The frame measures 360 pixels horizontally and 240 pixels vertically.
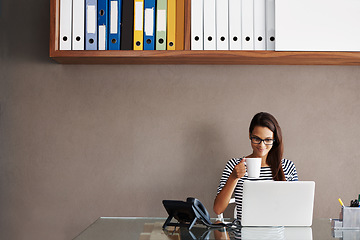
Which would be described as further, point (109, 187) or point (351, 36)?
point (109, 187)

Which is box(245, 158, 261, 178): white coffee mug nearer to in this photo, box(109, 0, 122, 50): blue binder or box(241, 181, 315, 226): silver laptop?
box(241, 181, 315, 226): silver laptop

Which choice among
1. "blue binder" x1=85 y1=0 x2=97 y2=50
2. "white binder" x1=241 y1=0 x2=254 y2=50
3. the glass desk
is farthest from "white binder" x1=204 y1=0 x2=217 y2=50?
the glass desk

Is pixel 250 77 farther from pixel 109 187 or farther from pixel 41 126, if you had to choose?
pixel 41 126

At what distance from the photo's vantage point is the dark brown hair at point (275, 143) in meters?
2.54

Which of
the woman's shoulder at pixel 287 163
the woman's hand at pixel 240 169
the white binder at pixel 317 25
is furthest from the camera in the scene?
the woman's shoulder at pixel 287 163

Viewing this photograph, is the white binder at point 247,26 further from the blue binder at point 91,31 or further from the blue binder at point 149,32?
the blue binder at point 91,31

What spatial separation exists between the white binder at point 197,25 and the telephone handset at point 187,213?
3.38ft

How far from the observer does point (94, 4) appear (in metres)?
2.59

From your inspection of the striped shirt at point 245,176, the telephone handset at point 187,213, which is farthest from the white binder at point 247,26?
the telephone handset at point 187,213

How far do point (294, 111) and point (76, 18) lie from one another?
141 centimetres

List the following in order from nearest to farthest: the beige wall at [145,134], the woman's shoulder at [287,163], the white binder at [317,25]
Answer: the white binder at [317,25] → the woman's shoulder at [287,163] → the beige wall at [145,134]

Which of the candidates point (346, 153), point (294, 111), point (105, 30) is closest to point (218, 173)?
point (294, 111)

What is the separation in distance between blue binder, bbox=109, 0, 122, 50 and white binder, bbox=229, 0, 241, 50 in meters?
0.63

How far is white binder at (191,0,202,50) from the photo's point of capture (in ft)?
8.41
